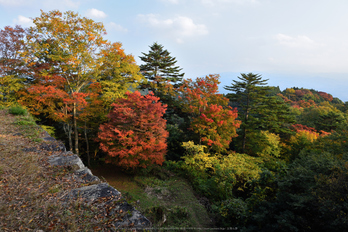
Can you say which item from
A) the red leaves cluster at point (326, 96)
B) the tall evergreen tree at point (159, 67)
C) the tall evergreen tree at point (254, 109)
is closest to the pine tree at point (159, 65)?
the tall evergreen tree at point (159, 67)

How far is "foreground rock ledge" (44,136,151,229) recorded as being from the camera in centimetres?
277

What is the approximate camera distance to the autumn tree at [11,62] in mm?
12000

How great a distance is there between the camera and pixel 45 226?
2.45m

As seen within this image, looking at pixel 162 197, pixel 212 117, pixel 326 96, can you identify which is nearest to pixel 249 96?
pixel 212 117

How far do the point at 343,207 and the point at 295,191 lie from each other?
1.58m

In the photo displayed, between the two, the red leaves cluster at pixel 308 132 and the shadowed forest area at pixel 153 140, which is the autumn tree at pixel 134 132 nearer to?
the shadowed forest area at pixel 153 140

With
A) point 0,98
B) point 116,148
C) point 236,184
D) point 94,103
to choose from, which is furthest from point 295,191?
point 0,98

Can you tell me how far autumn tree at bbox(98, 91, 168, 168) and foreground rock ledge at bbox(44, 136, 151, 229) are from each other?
5581mm

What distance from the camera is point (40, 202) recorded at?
9.58 feet

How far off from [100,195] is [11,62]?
1501cm

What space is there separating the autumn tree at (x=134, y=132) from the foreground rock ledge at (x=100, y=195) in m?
5.58

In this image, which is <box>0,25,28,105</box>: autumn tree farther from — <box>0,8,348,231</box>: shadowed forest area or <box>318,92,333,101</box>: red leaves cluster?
<box>318,92,333,101</box>: red leaves cluster

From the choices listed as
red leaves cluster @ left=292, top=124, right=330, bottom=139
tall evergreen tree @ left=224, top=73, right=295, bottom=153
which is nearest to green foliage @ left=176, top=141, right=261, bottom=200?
tall evergreen tree @ left=224, top=73, right=295, bottom=153

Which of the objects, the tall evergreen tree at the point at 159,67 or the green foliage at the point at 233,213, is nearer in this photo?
the green foliage at the point at 233,213
